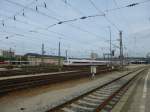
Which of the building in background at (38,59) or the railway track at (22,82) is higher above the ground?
the building in background at (38,59)

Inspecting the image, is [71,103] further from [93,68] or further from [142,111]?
[93,68]

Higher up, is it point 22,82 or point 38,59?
point 38,59

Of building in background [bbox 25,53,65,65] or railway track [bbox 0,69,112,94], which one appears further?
building in background [bbox 25,53,65,65]

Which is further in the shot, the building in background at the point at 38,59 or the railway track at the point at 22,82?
the building in background at the point at 38,59

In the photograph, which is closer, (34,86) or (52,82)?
(34,86)

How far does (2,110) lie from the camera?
35.4ft

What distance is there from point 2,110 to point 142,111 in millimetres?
5997

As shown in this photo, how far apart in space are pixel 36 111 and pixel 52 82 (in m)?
13.8

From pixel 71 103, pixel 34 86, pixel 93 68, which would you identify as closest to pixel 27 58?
pixel 93 68

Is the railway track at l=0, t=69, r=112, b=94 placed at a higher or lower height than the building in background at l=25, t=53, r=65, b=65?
lower

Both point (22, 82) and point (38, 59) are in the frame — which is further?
point (38, 59)

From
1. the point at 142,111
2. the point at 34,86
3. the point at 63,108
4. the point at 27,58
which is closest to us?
the point at 142,111

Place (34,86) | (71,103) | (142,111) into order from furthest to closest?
1. (34,86)
2. (71,103)
3. (142,111)

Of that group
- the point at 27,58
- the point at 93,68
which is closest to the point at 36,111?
the point at 93,68
